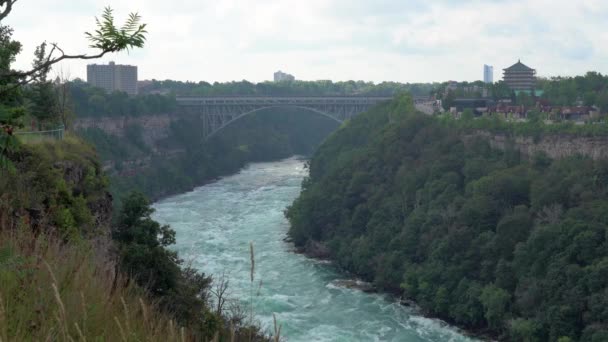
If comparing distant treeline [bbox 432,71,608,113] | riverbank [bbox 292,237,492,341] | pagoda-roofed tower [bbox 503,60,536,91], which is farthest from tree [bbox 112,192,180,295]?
pagoda-roofed tower [bbox 503,60,536,91]

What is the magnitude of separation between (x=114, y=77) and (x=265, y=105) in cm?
3575

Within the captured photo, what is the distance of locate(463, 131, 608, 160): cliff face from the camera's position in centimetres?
3262

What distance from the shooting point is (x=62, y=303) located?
338 centimetres

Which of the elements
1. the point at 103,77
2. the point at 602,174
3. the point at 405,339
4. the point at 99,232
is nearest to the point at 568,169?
the point at 602,174

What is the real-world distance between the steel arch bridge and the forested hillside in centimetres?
2110

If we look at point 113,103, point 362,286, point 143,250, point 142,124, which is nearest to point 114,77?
point 142,124

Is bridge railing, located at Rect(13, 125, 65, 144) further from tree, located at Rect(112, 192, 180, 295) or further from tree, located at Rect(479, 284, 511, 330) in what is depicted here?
tree, located at Rect(479, 284, 511, 330)

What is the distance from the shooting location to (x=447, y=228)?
30.8 metres

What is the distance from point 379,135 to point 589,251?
25297 millimetres

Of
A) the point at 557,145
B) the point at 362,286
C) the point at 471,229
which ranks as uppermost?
the point at 557,145

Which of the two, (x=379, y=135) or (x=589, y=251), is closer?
(x=589, y=251)

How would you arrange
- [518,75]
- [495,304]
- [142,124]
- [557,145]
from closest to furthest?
[495,304] < [557,145] < [518,75] < [142,124]

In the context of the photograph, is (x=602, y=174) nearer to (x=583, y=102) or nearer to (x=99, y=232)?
(x=583, y=102)

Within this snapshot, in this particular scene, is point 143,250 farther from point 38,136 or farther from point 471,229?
point 471,229
